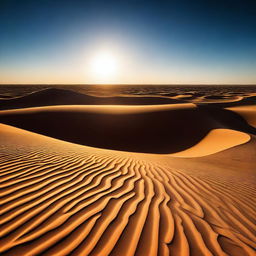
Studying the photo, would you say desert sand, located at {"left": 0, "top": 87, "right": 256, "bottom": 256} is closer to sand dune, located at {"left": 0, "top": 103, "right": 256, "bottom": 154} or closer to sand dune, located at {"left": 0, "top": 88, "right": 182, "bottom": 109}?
sand dune, located at {"left": 0, "top": 103, "right": 256, "bottom": 154}

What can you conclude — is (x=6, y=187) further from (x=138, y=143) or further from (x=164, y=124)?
(x=164, y=124)

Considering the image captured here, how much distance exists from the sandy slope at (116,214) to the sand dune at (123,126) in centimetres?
815

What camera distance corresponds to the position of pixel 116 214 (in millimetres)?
2600

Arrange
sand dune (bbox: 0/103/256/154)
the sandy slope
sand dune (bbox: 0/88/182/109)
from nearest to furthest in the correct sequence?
the sandy slope → sand dune (bbox: 0/103/256/154) → sand dune (bbox: 0/88/182/109)

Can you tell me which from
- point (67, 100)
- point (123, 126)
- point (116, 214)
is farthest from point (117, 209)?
point (67, 100)

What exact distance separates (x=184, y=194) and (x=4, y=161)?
391 cm

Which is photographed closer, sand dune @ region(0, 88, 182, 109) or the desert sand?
the desert sand

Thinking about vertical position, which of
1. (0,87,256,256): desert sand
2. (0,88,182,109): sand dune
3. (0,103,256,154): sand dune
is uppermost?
(0,87,256,256): desert sand

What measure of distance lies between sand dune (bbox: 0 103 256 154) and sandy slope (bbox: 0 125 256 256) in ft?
26.7

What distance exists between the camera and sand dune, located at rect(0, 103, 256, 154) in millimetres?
13039

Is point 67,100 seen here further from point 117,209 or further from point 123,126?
point 117,209

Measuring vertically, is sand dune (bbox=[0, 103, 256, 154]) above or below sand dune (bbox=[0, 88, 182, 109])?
above

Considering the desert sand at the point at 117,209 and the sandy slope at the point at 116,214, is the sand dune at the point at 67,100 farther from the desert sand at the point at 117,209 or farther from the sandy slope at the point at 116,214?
the sandy slope at the point at 116,214

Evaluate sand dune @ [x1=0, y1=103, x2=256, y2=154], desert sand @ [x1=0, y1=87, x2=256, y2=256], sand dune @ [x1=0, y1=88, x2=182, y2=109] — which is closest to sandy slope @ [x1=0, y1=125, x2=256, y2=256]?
desert sand @ [x1=0, y1=87, x2=256, y2=256]
